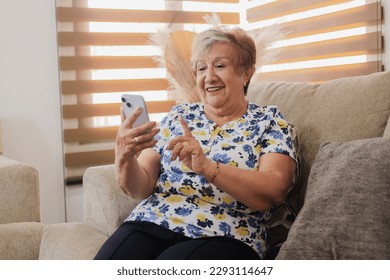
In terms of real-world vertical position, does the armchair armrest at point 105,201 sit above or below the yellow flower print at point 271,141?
below

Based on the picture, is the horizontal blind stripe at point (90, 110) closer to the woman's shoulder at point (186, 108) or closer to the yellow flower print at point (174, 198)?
the woman's shoulder at point (186, 108)

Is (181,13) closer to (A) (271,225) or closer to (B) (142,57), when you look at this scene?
(B) (142,57)

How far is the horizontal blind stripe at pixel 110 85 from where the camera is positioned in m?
3.38

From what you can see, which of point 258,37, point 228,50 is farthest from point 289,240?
point 258,37

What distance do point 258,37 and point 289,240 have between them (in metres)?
2.05

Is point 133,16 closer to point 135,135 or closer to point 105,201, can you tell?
point 105,201

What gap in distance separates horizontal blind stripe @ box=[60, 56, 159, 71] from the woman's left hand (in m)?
2.09

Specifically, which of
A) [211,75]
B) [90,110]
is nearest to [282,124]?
[211,75]

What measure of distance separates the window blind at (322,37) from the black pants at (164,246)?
6.75ft

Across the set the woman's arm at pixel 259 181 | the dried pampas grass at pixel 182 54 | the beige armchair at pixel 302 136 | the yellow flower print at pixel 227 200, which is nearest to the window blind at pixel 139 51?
the dried pampas grass at pixel 182 54

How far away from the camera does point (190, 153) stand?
4.75 feet

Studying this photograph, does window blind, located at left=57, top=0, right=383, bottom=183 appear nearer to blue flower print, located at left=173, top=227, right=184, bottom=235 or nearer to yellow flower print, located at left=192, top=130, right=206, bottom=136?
yellow flower print, located at left=192, top=130, right=206, bottom=136

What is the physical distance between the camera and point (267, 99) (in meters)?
1.98

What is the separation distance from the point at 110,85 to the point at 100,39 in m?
0.30
